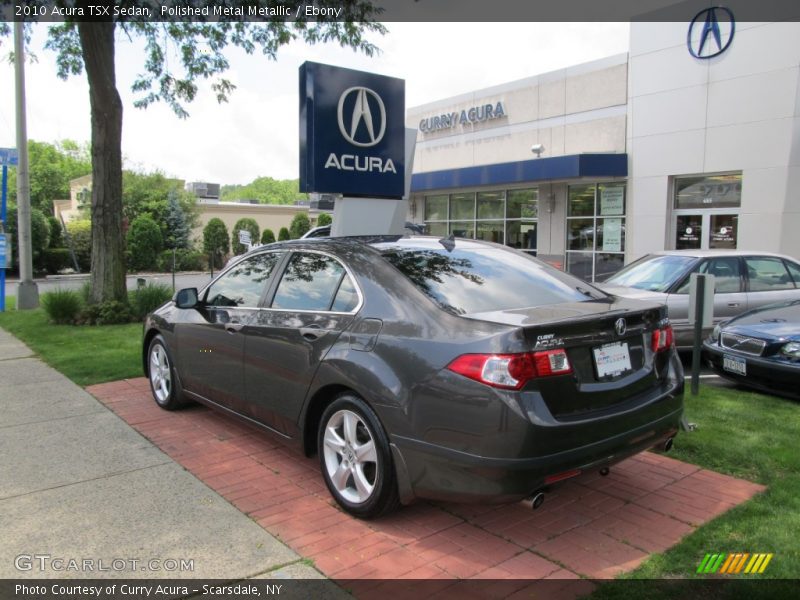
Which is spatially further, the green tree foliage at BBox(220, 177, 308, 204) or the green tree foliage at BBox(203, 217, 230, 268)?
the green tree foliage at BBox(220, 177, 308, 204)

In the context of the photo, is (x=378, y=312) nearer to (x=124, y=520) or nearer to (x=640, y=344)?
(x=640, y=344)

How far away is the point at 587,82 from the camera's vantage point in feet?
57.0

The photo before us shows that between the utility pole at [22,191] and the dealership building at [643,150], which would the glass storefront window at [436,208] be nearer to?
the dealership building at [643,150]

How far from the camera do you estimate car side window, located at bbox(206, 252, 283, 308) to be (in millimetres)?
4781

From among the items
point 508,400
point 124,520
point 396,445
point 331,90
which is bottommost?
point 124,520

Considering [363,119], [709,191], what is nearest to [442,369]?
[363,119]

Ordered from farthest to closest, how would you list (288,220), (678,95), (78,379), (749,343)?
1. (288,220)
2. (678,95)
3. (78,379)
4. (749,343)

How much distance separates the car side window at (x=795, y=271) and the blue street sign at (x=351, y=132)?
5.44m

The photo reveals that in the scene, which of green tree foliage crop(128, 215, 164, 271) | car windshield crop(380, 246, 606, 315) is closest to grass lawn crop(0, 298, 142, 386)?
car windshield crop(380, 246, 606, 315)

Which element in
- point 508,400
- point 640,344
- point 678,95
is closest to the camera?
point 508,400

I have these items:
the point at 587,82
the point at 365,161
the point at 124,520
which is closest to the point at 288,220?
the point at 587,82

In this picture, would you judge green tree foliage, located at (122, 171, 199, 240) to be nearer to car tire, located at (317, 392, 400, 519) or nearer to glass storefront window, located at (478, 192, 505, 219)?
glass storefront window, located at (478, 192, 505, 219)

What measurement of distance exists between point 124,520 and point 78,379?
13.3 feet

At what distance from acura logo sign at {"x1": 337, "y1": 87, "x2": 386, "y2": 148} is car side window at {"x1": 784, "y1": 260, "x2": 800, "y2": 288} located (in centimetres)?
585
